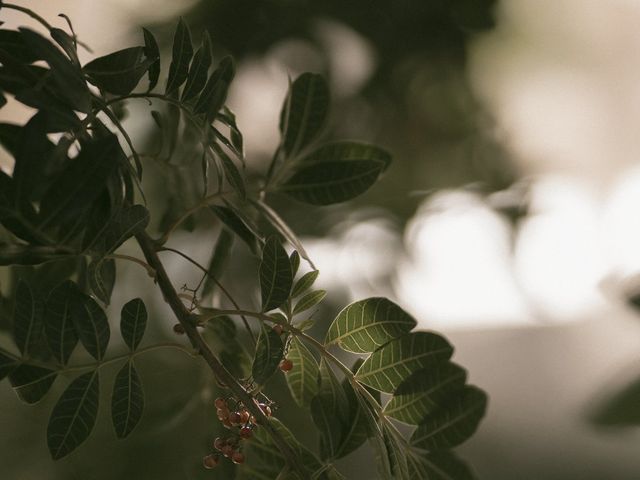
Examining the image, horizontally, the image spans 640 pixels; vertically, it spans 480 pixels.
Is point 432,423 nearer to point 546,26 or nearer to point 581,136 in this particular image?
point 546,26

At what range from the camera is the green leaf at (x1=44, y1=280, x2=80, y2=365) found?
0.76 ft

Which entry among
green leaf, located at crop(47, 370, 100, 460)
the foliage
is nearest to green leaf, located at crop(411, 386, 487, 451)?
the foliage

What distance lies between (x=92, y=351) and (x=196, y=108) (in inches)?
3.3

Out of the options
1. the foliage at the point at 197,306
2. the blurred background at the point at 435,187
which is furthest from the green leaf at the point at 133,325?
the blurred background at the point at 435,187

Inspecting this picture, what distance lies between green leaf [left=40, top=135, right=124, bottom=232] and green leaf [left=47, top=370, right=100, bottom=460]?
66 millimetres

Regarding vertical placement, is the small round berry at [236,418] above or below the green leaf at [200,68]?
below

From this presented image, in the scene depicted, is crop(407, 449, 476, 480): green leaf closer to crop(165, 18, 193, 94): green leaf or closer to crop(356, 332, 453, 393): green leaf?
crop(356, 332, 453, 393): green leaf

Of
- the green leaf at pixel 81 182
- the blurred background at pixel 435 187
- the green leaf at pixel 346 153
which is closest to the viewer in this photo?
the green leaf at pixel 81 182

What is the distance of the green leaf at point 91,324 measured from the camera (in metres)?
0.24

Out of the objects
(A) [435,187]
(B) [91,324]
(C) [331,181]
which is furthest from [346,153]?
(A) [435,187]

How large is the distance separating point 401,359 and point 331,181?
76mm

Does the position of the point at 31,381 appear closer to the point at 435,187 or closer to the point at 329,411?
the point at 329,411

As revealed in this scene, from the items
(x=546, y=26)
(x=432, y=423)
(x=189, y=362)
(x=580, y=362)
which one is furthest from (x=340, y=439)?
(x=580, y=362)

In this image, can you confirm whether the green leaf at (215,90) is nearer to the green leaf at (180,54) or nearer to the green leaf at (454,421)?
the green leaf at (180,54)
